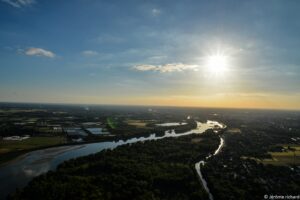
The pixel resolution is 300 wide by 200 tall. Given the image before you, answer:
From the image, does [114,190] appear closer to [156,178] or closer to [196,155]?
[156,178]

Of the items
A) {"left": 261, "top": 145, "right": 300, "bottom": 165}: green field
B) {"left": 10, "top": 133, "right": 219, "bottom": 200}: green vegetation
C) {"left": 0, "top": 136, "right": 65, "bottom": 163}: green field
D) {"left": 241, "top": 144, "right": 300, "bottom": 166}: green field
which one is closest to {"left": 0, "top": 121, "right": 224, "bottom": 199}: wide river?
{"left": 0, "top": 136, "right": 65, "bottom": 163}: green field

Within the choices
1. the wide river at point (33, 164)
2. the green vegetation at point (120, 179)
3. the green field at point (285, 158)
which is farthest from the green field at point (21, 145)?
the green field at point (285, 158)

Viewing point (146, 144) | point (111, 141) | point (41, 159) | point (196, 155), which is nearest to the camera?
point (41, 159)

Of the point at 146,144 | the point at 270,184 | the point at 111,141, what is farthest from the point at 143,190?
the point at 111,141

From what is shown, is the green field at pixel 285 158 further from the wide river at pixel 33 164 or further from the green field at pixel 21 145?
the green field at pixel 21 145

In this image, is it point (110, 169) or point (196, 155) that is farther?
point (196, 155)

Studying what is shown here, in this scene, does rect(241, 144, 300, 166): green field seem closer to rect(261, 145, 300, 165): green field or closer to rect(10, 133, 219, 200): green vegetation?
rect(261, 145, 300, 165): green field
